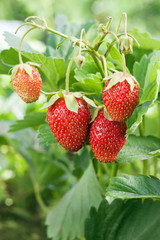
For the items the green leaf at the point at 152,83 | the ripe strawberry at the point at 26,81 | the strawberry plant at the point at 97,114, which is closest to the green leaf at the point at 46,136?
the strawberry plant at the point at 97,114

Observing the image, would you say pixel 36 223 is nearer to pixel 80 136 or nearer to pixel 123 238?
pixel 123 238

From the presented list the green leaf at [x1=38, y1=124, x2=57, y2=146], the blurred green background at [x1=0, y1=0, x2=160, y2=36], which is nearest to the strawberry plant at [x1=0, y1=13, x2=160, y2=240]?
the green leaf at [x1=38, y1=124, x2=57, y2=146]

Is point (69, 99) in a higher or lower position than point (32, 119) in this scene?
higher

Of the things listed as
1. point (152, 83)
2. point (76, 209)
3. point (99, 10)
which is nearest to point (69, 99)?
point (152, 83)

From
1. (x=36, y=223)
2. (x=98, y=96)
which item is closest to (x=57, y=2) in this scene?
(x=36, y=223)

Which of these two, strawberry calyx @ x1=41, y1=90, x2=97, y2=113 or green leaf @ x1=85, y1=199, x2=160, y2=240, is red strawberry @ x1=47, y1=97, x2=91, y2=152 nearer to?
strawberry calyx @ x1=41, y1=90, x2=97, y2=113

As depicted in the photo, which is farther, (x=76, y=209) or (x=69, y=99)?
(x=76, y=209)

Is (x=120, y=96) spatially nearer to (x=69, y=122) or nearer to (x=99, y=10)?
(x=69, y=122)

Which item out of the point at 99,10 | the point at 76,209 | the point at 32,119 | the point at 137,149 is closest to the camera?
the point at 137,149
